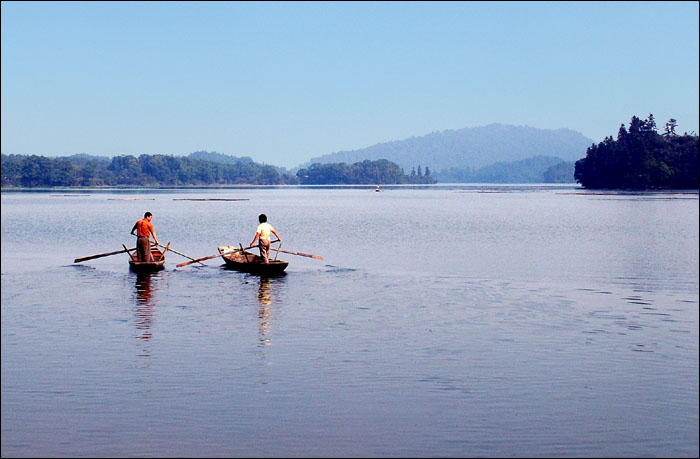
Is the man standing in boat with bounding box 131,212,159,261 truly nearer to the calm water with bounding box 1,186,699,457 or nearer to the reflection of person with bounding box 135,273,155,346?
the reflection of person with bounding box 135,273,155,346

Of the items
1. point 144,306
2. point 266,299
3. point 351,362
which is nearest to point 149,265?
point 266,299

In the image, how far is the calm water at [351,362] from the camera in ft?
47.2

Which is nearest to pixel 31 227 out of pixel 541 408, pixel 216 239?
pixel 216 239

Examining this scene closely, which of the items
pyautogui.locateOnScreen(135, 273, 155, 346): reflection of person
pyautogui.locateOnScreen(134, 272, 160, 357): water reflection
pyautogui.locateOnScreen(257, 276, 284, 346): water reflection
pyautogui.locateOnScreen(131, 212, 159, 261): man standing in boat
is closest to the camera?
pyautogui.locateOnScreen(134, 272, 160, 357): water reflection

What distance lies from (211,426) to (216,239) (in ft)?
169

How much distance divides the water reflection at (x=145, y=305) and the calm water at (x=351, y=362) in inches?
5.0

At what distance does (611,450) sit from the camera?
45.2 feet

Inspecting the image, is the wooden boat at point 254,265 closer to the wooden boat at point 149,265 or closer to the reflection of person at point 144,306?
the wooden boat at point 149,265

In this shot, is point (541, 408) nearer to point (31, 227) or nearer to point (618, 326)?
point (618, 326)

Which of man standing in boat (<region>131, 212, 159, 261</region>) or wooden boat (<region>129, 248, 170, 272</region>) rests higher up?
man standing in boat (<region>131, 212, 159, 261</region>)

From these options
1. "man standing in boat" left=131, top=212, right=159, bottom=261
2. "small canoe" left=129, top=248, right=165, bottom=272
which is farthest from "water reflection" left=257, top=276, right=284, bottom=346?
"man standing in boat" left=131, top=212, right=159, bottom=261

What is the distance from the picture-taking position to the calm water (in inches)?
566

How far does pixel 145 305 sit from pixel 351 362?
11542 millimetres

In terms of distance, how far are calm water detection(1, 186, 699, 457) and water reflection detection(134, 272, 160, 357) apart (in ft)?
0.42
